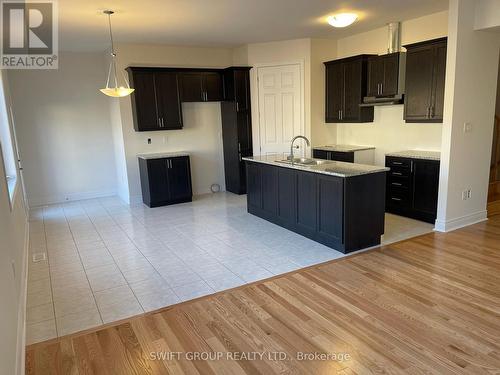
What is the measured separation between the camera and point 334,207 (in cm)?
392

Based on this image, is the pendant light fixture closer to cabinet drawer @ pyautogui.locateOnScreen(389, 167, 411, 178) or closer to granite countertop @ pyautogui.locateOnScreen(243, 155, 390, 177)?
granite countertop @ pyautogui.locateOnScreen(243, 155, 390, 177)

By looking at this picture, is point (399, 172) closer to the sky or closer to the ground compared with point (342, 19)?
closer to the ground

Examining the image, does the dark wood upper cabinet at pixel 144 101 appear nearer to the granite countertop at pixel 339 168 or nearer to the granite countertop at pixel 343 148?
the granite countertop at pixel 339 168

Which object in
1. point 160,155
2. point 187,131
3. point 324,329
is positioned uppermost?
point 187,131

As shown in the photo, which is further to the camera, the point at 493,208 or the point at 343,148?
the point at 343,148

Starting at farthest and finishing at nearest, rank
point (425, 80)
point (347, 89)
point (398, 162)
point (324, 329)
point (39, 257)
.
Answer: point (347, 89) < point (398, 162) < point (425, 80) < point (39, 257) < point (324, 329)

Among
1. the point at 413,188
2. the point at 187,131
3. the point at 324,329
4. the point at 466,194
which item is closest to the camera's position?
the point at 324,329

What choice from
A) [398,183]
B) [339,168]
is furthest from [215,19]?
[398,183]

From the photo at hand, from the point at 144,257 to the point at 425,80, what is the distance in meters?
4.12

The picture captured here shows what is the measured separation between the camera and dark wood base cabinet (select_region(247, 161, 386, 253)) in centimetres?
384

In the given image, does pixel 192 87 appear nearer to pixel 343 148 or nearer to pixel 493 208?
pixel 343 148

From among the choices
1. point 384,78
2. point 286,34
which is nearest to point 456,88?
point 384,78

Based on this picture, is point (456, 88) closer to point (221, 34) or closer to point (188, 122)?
point (221, 34)

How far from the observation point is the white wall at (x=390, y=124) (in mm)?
5051
